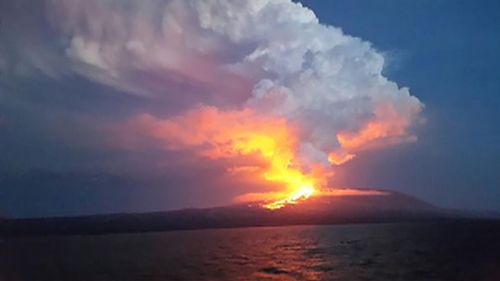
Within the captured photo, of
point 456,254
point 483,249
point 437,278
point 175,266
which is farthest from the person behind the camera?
point 483,249

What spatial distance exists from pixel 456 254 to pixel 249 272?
42.7 metres

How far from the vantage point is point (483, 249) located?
100 metres

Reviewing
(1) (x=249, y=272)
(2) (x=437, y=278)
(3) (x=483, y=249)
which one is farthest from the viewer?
(3) (x=483, y=249)

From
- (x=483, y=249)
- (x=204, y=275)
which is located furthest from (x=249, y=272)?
(x=483, y=249)

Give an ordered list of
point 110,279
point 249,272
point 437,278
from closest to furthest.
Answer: point 437,278 < point 110,279 < point 249,272

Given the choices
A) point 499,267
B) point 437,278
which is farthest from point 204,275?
point 499,267

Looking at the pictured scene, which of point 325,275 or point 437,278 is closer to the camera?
point 437,278

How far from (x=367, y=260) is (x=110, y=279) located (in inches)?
1641

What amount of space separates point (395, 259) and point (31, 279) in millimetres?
54476

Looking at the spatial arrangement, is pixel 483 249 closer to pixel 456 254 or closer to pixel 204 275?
pixel 456 254

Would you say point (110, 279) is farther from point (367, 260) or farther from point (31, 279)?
point (367, 260)

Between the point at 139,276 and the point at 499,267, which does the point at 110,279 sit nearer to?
the point at 139,276

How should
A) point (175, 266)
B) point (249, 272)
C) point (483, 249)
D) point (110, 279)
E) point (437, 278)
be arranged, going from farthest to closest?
point (483, 249) < point (175, 266) < point (249, 272) < point (110, 279) < point (437, 278)

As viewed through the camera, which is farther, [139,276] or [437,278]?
[139,276]
